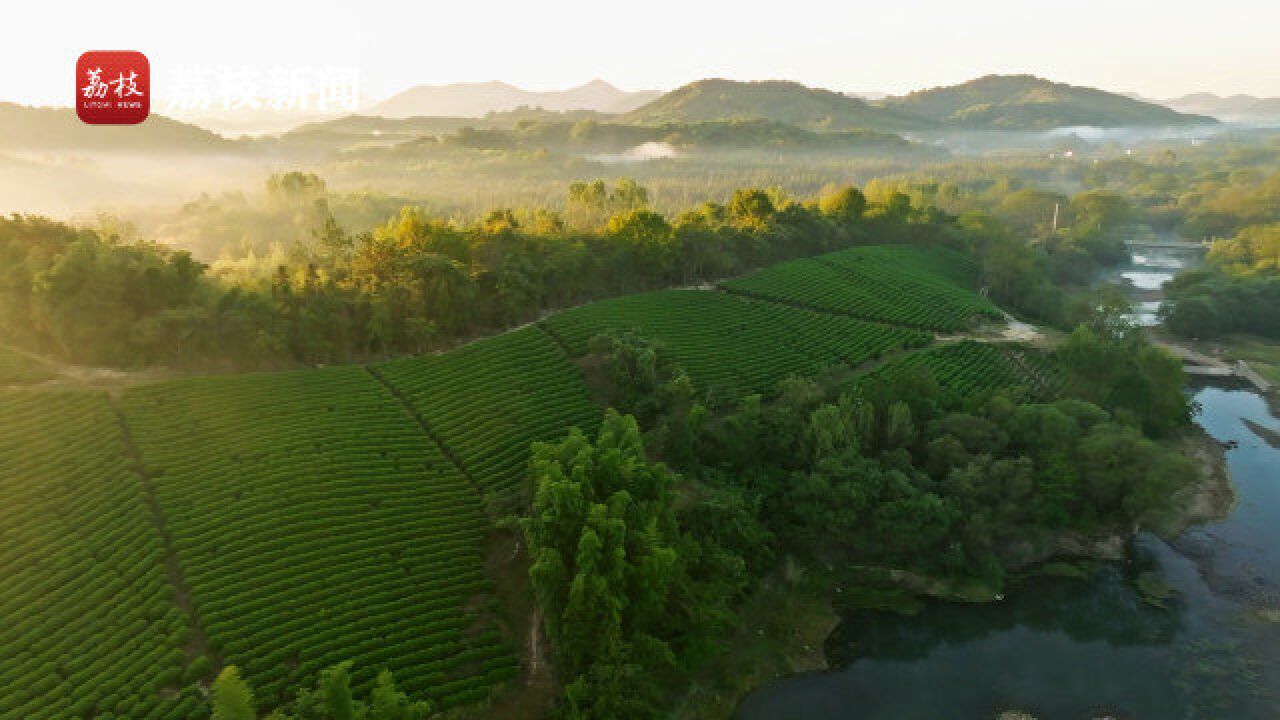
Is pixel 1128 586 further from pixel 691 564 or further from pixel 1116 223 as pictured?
pixel 1116 223

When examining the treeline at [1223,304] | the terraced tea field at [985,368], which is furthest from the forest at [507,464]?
the treeline at [1223,304]

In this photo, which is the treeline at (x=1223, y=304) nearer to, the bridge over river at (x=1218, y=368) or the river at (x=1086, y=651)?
the bridge over river at (x=1218, y=368)

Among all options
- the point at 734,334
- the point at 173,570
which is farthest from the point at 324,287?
the point at 734,334

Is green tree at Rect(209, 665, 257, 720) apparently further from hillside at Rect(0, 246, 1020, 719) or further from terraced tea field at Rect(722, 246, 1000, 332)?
terraced tea field at Rect(722, 246, 1000, 332)

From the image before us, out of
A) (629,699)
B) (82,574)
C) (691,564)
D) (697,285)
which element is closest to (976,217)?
(697,285)

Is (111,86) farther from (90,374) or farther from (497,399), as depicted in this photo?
(497,399)

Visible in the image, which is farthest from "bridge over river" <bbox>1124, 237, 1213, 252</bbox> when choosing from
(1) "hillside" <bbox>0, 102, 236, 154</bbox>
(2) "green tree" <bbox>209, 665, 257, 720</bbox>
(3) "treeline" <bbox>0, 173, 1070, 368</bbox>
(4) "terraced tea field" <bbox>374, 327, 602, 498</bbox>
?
(1) "hillside" <bbox>0, 102, 236, 154</bbox>
